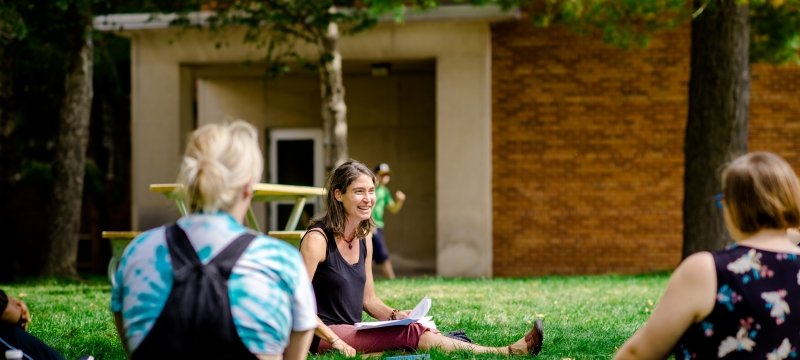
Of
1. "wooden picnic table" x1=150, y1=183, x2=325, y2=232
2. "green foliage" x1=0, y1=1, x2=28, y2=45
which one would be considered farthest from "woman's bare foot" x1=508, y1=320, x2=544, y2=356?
"green foliage" x1=0, y1=1, x2=28, y2=45

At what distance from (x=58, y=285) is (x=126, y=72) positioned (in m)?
10.9

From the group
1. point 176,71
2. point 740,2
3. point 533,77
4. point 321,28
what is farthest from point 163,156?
point 740,2

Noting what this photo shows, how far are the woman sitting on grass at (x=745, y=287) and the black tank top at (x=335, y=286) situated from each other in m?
2.83

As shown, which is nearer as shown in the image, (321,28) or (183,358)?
(183,358)

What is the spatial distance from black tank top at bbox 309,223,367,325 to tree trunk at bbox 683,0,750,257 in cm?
944

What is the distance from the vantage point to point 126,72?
23828 millimetres

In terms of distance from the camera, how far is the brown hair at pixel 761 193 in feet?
11.3

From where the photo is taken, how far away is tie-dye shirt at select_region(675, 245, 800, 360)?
345cm

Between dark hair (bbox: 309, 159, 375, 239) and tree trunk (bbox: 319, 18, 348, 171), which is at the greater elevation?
tree trunk (bbox: 319, 18, 348, 171)

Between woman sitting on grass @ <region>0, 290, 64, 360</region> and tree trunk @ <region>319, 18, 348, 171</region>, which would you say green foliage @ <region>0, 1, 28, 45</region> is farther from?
woman sitting on grass @ <region>0, 290, 64, 360</region>

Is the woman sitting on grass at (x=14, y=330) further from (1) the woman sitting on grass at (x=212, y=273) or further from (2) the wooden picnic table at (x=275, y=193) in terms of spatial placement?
(2) the wooden picnic table at (x=275, y=193)

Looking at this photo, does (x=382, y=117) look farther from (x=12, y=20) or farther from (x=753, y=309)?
(x=753, y=309)

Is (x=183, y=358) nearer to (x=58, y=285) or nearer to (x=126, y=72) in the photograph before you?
(x=58, y=285)

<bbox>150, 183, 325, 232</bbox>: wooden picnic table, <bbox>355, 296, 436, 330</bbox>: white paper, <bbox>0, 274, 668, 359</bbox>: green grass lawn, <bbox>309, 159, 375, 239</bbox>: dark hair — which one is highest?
<bbox>309, 159, 375, 239</bbox>: dark hair
